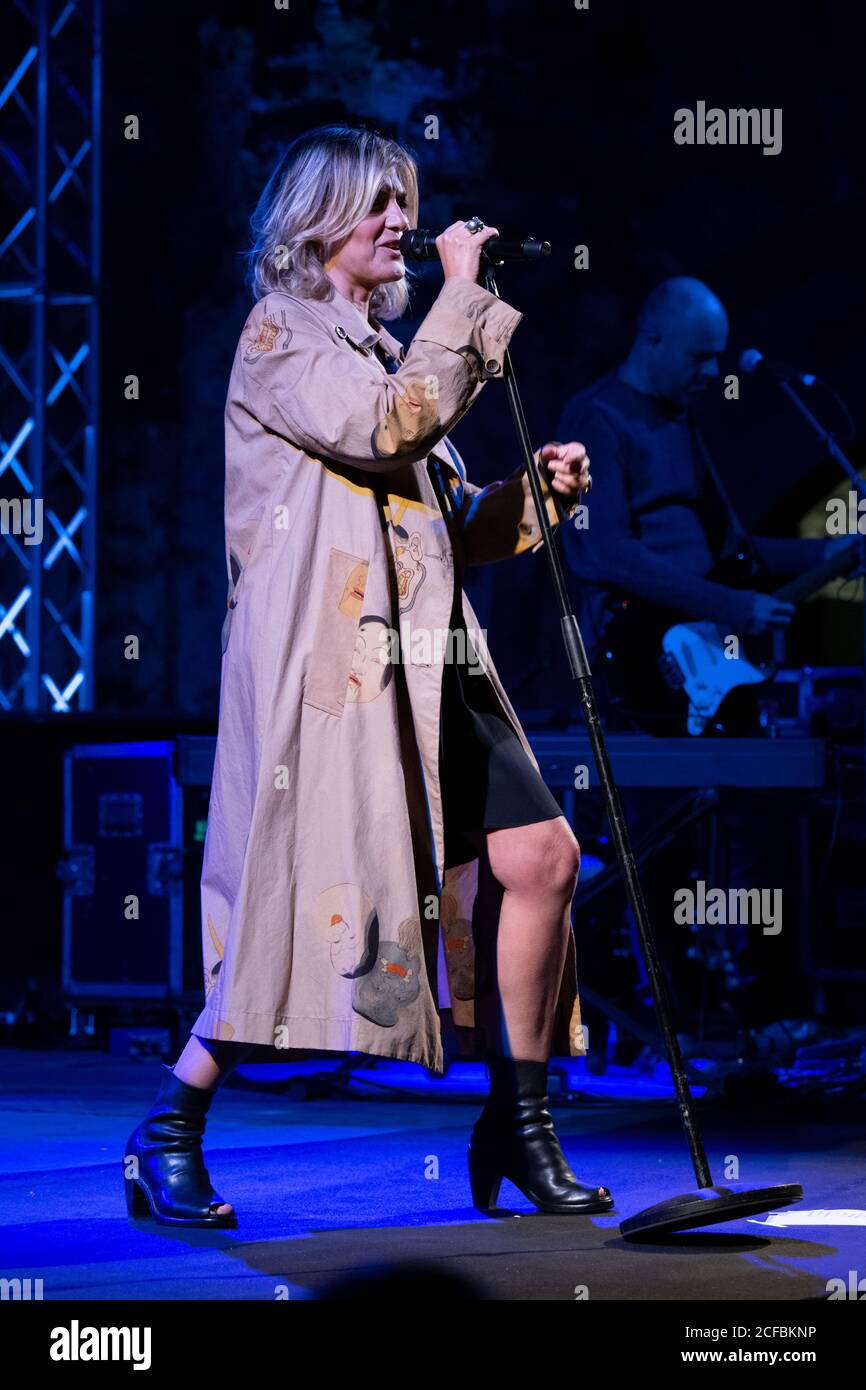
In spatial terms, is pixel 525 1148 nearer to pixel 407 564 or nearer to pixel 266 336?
pixel 407 564

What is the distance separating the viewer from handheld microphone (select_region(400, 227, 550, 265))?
9.41 ft

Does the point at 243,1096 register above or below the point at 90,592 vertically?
below

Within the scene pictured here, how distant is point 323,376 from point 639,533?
344 centimetres

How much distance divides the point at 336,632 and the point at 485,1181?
901mm

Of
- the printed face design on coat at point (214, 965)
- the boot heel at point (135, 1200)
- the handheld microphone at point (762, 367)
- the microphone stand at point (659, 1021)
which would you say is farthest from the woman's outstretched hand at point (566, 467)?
the handheld microphone at point (762, 367)

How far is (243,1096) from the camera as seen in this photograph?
5051 millimetres

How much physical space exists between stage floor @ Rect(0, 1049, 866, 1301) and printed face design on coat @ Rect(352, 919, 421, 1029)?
0.33 metres

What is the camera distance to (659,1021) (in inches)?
109

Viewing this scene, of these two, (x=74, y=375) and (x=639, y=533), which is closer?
(x=639, y=533)

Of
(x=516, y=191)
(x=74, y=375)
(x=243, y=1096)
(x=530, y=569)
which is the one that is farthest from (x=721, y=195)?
(x=243, y=1096)

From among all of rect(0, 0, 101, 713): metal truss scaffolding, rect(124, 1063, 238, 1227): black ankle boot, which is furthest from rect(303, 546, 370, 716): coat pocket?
rect(0, 0, 101, 713): metal truss scaffolding

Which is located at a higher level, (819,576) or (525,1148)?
(819,576)

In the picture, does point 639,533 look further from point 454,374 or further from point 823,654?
point 454,374

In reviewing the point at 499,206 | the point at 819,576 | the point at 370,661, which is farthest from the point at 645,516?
the point at 370,661
